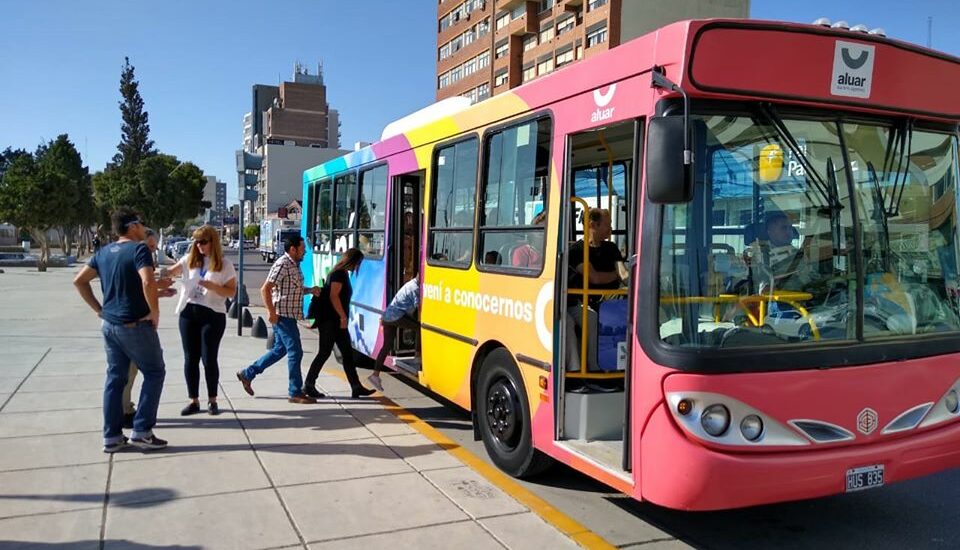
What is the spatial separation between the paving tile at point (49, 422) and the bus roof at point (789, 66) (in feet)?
17.0

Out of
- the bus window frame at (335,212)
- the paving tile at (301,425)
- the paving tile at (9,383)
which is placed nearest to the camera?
the paving tile at (301,425)

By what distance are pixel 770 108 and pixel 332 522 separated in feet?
11.4

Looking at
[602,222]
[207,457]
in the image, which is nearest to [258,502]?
[207,457]

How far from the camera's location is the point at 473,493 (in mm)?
4941

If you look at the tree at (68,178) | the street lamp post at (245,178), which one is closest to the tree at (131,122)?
the tree at (68,178)

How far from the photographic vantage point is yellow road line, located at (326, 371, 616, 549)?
427cm

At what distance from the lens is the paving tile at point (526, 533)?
4125 millimetres

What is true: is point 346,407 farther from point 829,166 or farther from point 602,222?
point 829,166

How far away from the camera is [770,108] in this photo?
379 cm

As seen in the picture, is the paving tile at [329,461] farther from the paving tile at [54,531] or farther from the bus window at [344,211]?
the bus window at [344,211]

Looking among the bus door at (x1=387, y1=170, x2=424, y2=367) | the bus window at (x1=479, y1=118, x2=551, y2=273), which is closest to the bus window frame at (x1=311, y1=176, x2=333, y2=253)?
the bus door at (x1=387, y1=170, x2=424, y2=367)

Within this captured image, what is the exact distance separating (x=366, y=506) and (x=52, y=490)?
2155 millimetres

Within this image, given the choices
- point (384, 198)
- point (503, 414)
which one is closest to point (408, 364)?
point (384, 198)

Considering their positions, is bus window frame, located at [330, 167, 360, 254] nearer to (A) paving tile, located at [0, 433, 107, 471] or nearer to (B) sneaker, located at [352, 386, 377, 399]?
(B) sneaker, located at [352, 386, 377, 399]
